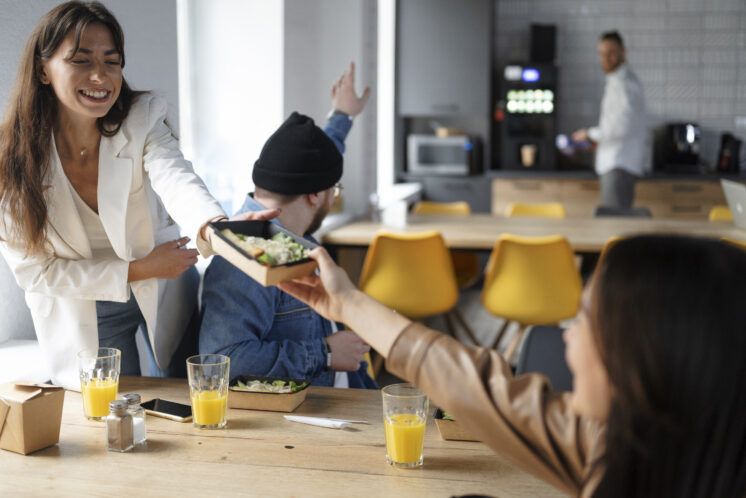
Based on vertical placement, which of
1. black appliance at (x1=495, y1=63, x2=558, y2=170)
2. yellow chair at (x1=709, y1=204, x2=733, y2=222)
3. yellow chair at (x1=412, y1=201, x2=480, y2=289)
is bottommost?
yellow chair at (x1=412, y1=201, x2=480, y2=289)

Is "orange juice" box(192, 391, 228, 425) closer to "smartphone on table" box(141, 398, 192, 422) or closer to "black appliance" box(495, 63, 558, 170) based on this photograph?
"smartphone on table" box(141, 398, 192, 422)

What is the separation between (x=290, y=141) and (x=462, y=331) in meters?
3.59

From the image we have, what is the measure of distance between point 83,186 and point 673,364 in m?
1.54

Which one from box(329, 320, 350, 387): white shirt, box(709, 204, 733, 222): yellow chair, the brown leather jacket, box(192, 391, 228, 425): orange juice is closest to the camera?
the brown leather jacket

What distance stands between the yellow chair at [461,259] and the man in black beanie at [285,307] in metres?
2.65

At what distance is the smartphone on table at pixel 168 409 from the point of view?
5.24 feet

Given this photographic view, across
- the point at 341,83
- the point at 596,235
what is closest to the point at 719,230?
the point at 596,235

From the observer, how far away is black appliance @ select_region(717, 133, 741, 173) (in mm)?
6645

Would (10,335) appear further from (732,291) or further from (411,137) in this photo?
(411,137)

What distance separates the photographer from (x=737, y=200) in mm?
4027

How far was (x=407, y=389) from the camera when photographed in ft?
4.83

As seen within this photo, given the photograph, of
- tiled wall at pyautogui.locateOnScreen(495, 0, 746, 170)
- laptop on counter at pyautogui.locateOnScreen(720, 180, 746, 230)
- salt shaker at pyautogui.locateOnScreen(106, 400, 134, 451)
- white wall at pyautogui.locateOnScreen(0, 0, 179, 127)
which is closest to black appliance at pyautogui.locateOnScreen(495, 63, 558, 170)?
tiled wall at pyautogui.locateOnScreen(495, 0, 746, 170)

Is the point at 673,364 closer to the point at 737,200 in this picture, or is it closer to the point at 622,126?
Result: the point at 737,200

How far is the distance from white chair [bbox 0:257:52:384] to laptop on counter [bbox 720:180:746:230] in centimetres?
342
